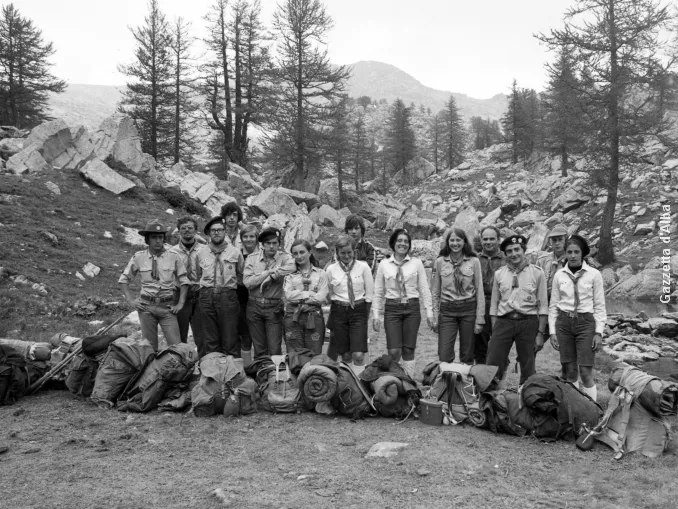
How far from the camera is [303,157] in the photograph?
97.0 ft

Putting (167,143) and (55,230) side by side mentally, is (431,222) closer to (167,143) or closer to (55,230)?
(167,143)

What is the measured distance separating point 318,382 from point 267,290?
58.8 inches

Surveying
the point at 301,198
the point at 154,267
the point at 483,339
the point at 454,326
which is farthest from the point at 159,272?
the point at 301,198

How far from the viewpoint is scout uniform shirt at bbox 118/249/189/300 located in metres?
6.80

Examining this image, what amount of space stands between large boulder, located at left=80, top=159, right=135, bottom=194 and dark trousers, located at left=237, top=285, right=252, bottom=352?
50.5 feet

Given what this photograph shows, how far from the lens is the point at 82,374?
21.1ft

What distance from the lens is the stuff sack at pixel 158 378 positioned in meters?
5.86

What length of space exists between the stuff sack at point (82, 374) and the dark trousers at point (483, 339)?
4.94m

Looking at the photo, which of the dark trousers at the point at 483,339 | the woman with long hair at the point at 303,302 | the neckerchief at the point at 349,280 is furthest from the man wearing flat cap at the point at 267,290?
the dark trousers at the point at 483,339

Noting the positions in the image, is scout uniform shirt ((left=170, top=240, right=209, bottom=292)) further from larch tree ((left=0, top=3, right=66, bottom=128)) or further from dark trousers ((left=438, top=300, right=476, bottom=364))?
larch tree ((left=0, top=3, right=66, bottom=128))

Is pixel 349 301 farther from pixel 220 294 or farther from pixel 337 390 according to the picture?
pixel 220 294

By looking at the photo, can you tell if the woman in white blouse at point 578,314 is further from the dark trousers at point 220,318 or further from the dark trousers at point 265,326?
the dark trousers at point 220,318

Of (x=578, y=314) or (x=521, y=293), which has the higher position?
(x=521, y=293)

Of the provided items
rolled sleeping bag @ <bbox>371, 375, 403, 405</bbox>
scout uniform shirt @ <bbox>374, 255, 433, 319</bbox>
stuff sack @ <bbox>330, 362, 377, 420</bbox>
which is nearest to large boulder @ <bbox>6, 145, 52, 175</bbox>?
scout uniform shirt @ <bbox>374, 255, 433, 319</bbox>
